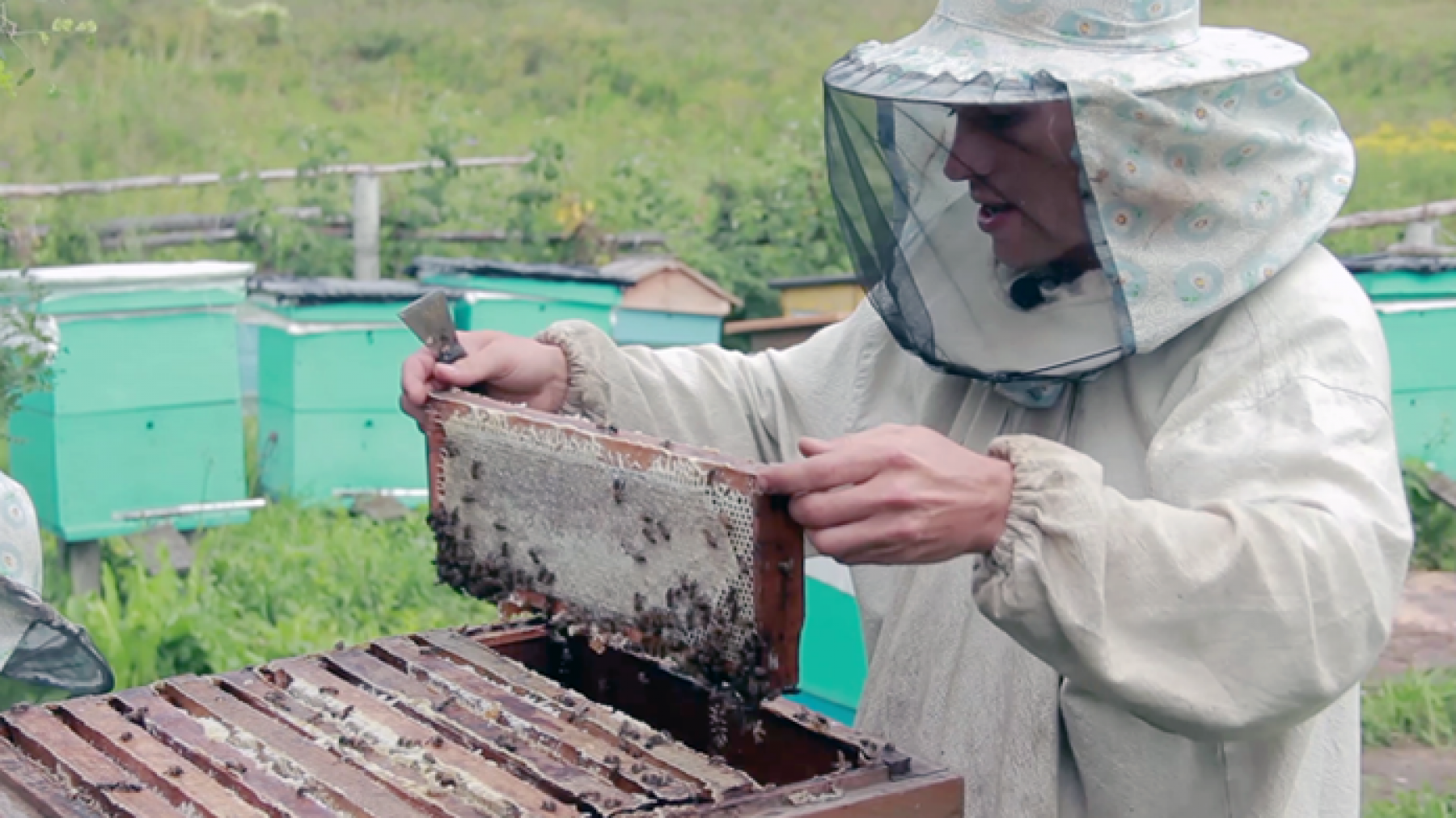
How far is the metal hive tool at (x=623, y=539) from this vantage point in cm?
180

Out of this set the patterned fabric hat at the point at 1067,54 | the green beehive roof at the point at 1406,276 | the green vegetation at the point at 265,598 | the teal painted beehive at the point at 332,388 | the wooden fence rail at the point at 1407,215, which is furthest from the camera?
the wooden fence rail at the point at 1407,215

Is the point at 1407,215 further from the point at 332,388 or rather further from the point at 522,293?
the point at 332,388

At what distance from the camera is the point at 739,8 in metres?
23.5

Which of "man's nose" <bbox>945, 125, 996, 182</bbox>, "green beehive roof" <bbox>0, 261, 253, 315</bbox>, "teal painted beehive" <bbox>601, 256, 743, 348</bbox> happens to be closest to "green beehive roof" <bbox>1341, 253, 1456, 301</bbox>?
"teal painted beehive" <bbox>601, 256, 743, 348</bbox>

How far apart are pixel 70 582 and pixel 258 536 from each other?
0.69 meters

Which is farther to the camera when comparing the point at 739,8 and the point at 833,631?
the point at 739,8

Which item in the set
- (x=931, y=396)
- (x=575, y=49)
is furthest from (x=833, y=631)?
(x=575, y=49)

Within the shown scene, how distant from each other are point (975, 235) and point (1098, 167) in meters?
0.39

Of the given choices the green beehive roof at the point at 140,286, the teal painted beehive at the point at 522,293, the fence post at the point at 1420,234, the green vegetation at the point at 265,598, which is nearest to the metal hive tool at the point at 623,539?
the green vegetation at the point at 265,598

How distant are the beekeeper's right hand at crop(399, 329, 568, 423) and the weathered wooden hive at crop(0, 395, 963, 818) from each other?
0.06 metres

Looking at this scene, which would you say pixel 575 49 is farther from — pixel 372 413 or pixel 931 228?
pixel 931 228

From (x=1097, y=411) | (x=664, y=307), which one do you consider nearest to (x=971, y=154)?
(x=1097, y=411)

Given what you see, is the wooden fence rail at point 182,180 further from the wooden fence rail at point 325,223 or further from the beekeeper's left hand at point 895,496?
the beekeeper's left hand at point 895,496

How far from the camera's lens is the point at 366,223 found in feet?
30.7
